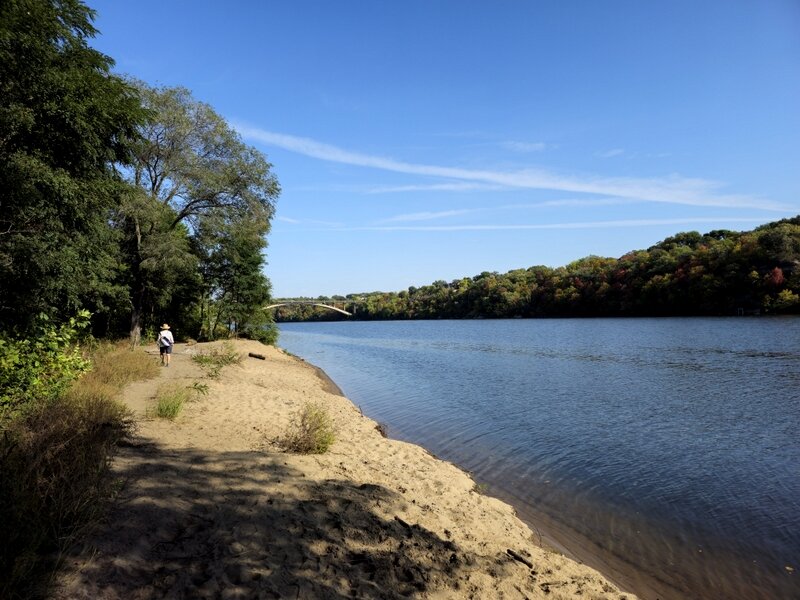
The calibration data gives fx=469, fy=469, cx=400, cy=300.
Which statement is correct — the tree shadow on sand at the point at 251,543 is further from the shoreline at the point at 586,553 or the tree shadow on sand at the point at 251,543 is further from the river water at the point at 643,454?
the river water at the point at 643,454

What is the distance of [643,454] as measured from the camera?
11547mm

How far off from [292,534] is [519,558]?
272 centimetres

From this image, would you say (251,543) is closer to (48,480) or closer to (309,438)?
(48,480)

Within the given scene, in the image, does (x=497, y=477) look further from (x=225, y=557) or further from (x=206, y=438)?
(x=225, y=557)

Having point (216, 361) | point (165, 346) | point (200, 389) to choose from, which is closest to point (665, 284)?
point (216, 361)

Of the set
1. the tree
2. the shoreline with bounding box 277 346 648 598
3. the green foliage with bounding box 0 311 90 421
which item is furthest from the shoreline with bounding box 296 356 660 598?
the tree

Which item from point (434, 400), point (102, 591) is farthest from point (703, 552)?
point (434, 400)

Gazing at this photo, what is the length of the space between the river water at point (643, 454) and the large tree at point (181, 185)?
1097cm

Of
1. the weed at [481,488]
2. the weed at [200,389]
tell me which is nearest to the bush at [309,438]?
the weed at [481,488]

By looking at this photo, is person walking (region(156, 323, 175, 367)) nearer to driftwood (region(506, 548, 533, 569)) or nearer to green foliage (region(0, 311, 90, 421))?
green foliage (region(0, 311, 90, 421))

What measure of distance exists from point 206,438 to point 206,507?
328 cm

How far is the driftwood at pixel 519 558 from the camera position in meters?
5.46

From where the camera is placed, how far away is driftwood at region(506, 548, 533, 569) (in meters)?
5.46

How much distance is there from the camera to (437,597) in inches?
172
